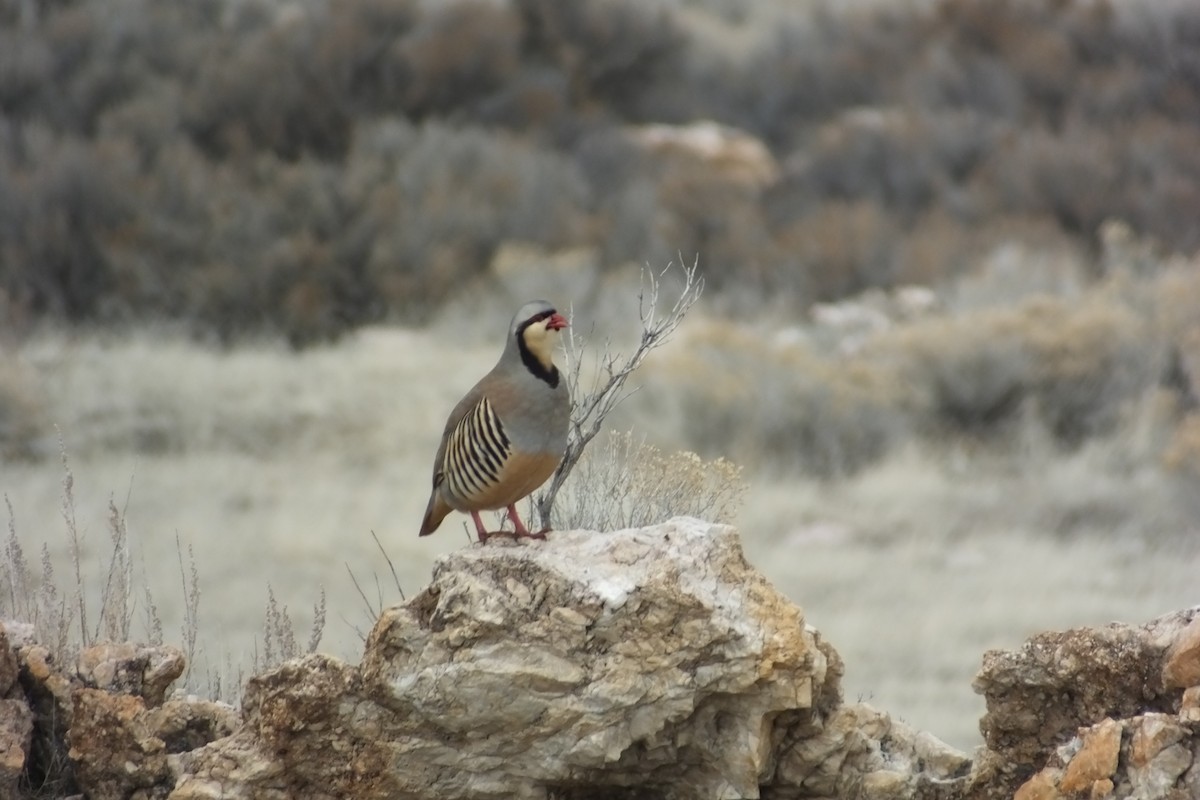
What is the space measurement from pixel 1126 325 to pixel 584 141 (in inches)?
372

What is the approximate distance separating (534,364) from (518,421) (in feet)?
0.65

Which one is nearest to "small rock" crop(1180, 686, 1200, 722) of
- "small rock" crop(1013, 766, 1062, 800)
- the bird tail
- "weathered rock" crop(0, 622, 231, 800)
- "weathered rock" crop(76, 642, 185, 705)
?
"small rock" crop(1013, 766, 1062, 800)

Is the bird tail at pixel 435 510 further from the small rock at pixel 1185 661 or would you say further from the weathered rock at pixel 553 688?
the small rock at pixel 1185 661

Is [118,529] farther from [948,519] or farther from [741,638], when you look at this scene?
[948,519]

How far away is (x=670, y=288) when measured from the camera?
16641 millimetres

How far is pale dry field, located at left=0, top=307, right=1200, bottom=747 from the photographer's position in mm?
10406

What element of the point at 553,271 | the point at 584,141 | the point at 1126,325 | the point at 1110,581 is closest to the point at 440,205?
the point at 553,271

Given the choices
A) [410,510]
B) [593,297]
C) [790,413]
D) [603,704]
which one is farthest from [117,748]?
[593,297]

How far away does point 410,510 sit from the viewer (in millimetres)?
12406

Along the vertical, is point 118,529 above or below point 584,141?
below

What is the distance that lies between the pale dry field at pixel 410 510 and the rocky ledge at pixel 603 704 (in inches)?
165

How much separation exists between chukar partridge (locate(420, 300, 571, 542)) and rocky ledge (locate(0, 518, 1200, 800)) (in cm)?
26

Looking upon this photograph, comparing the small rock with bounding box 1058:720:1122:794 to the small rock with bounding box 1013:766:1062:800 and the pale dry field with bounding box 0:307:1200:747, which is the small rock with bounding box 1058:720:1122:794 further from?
the pale dry field with bounding box 0:307:1200:747

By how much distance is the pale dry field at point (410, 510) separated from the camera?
10.4 m
